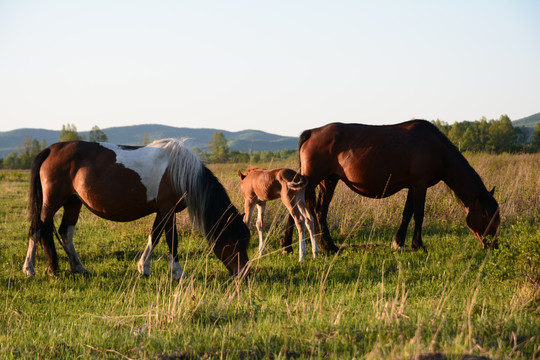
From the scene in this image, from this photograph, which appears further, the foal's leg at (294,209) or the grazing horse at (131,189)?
the foal's leg at (294,209)

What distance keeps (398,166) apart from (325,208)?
149 centimetres

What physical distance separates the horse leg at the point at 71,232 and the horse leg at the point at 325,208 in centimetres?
377

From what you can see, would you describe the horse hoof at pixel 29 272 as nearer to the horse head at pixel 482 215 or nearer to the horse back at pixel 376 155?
the horse back at pixel 376 155

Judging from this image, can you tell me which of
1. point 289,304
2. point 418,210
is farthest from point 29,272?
point 418,210

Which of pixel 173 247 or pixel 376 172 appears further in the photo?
pixel 376 172

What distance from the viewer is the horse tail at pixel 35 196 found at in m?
7.47

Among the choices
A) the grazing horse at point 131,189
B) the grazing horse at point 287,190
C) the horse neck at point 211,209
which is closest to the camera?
the horse neck at point 211,209

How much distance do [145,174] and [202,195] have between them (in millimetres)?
874

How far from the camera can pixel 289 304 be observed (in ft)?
18.3

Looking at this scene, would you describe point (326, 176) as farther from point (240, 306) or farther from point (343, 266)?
point (240, 306)

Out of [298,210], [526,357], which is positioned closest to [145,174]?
[298,210]

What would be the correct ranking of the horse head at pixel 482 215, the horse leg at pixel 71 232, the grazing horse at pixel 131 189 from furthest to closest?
the horse head at pixel 482 215, the horse leg at pixel 71 232, the grazing horse at pixel 131 189

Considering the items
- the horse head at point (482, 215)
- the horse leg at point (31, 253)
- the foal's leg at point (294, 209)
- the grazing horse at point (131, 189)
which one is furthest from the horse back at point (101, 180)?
the horse head at point (482, 215)

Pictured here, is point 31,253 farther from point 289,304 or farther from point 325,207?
point 325,207
